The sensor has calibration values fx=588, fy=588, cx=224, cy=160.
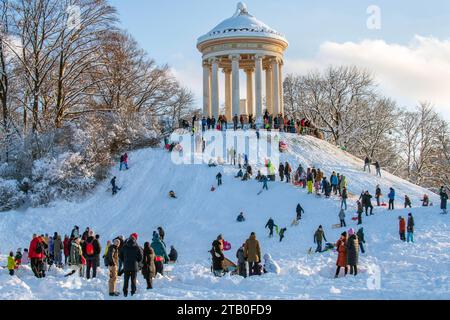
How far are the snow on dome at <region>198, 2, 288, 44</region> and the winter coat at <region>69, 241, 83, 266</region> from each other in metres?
27.9

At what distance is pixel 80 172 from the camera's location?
32312 mm

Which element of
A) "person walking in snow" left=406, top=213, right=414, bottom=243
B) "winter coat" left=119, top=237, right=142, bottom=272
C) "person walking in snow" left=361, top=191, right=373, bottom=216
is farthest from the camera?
"person walking in snow" left=361, top=191, right=373, bottom=216

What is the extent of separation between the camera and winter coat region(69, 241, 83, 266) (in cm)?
1715

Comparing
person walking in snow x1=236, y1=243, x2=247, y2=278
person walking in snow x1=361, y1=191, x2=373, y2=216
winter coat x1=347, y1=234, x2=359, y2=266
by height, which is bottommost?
person walking in snow x1=236, y1=243, x2=247, y2=278

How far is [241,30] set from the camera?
42.2 metres

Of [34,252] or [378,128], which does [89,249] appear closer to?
[34,252]

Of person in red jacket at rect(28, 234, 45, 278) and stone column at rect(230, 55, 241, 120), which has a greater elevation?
stone column at rect(230, 55, 241, 120)

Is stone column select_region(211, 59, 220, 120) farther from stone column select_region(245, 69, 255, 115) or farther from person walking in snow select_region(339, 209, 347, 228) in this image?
person walking in snow select_region(339, 209, 347, 228)

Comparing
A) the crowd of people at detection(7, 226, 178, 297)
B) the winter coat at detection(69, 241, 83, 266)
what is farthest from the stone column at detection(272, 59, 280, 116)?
the winter coat at detection(69, 241, 83, 266)

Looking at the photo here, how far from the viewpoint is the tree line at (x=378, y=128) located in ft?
168

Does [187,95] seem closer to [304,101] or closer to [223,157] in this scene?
[304,101]

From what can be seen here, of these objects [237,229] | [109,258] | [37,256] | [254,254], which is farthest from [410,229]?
[37,256]

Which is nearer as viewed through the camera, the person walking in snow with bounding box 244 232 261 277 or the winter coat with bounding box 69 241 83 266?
the person walking in snow with bounding box 244 232 261 277

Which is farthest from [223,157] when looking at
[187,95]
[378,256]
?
[187,95]
